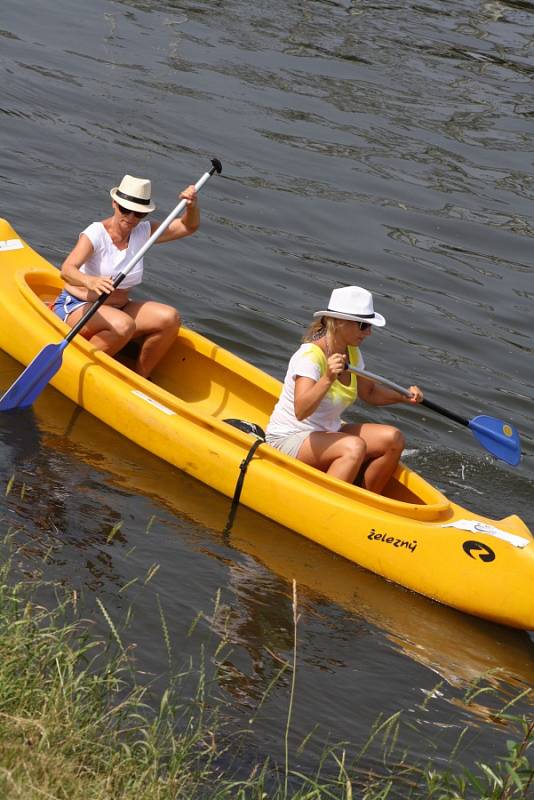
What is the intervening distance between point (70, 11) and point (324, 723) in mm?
13599

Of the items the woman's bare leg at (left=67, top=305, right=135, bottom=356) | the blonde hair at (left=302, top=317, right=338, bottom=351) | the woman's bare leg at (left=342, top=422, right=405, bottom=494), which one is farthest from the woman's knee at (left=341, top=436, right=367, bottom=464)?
the woman's bare leg at (left=67, top=305, right=135, bottom=356)

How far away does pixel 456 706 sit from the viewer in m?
5.96

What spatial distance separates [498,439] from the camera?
25.4ft

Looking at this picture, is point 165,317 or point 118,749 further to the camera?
point 165,317

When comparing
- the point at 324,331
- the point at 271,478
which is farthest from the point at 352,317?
the point at 271,478

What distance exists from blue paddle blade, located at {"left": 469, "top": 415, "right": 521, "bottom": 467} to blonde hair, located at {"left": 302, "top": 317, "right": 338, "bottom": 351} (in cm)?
121

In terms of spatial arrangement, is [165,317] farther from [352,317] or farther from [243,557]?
[243,557]

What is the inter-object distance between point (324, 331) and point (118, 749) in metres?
3.23

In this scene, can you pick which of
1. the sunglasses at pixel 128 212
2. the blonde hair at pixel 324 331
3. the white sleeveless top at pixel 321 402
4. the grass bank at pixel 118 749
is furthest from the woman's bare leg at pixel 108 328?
the grass bank at pixel 118 749

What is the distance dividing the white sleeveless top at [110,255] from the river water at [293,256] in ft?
2.88

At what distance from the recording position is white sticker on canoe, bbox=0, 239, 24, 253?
8930 millimetres

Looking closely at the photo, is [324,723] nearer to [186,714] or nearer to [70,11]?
[186,714]

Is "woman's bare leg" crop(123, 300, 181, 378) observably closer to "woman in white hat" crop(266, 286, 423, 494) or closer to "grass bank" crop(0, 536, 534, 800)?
"woman in white hat" crop(266, 286, 423, 494)

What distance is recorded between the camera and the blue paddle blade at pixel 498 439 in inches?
304
